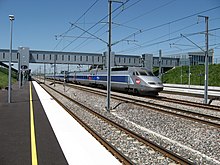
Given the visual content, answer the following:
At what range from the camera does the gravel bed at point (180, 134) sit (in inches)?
286

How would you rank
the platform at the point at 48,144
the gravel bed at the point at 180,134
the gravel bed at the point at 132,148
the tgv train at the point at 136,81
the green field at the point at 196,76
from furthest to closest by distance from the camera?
the green field at the point at 196,76, the tgv train at the point at 136,81, the gravel bed at the point at 180,134, the gravel bed at the point at 132,148, the platform at the point at 48,144

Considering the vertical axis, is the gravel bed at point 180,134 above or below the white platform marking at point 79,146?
below

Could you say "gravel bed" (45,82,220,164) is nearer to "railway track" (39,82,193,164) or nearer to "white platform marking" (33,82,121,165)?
"railway track" (39,82,193,164)

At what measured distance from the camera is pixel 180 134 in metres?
9.70

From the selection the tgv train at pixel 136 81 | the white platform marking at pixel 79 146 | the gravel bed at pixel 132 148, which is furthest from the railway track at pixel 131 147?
the tgv train at pixel 136 81

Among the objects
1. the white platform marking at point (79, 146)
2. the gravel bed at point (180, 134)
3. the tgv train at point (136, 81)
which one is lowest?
the gravel bed at point (180, 134)

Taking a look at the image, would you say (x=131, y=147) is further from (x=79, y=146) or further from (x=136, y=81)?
(x=136, y=81)

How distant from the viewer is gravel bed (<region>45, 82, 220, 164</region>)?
7270 millimetres

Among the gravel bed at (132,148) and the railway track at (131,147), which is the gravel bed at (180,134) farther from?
the gravel bed at (132,148)

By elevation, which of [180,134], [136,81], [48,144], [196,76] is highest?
[196,76]

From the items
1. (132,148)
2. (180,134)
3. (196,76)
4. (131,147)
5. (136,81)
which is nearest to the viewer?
(132,148)

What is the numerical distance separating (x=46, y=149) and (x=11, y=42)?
41.1 ft

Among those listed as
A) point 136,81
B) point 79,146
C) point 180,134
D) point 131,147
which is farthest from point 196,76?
point 79,146

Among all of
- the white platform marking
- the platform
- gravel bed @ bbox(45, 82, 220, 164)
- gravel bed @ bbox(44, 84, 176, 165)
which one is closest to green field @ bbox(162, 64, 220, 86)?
gravel bed @ bbox(45, 82, 220, 164)
